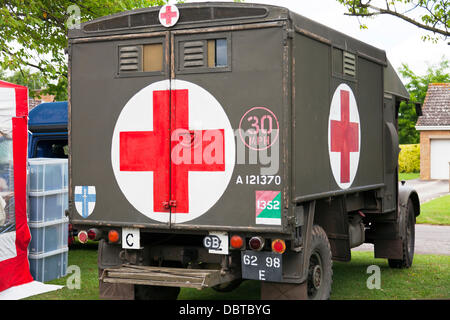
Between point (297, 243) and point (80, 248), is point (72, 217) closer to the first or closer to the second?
point (297, 243)

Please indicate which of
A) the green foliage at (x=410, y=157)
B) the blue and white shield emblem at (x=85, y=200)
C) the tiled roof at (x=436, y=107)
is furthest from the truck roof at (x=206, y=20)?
the green foliage at (x=410, y=157)

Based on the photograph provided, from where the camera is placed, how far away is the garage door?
37.0 metres

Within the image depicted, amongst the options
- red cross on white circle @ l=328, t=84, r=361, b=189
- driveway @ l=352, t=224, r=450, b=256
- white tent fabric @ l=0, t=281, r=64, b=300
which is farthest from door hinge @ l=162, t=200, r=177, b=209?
driveway @ l=352, t=224, r=450, b=256

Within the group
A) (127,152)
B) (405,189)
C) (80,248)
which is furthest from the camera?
(80,248)

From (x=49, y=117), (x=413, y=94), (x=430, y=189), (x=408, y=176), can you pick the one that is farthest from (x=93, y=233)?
(x=413, y=94)

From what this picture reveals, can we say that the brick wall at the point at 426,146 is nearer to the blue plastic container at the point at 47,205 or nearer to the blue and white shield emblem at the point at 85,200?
the blue plastic container at the point at 47,205

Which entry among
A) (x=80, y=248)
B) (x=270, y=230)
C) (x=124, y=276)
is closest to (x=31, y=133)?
(x=80, y=248)

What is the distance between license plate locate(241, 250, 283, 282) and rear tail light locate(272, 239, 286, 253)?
0.14 meters

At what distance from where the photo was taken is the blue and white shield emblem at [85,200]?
6.99 meters

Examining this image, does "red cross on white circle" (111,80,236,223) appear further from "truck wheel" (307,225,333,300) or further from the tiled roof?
the tiled roof

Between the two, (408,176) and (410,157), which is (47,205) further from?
(410,157)

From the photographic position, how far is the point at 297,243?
634 centimetres

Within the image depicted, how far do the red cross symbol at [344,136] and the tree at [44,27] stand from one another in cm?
728

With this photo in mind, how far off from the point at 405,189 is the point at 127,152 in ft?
18.8
